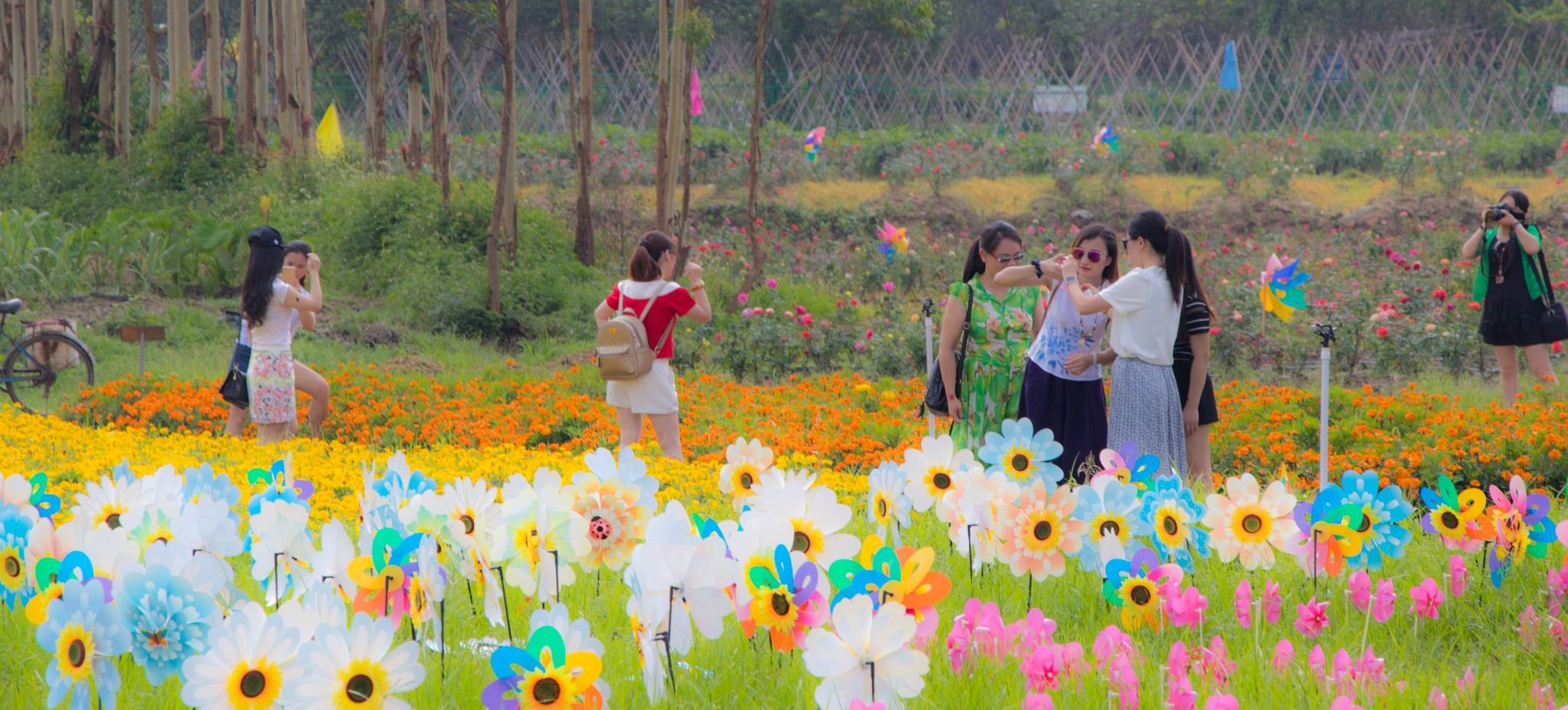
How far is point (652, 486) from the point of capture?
2.09 meters

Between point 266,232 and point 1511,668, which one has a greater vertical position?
point 266,232

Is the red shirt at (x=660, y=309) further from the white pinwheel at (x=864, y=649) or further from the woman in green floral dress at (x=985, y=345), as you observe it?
the white pinwheel at (x=864, y=649)

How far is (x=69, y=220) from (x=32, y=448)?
1171cm

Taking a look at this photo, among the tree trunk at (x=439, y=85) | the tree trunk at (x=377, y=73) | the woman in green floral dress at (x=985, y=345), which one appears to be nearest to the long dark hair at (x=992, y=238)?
the woman in green floral dress at (x=985, y=345)

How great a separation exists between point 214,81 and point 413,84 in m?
5.73

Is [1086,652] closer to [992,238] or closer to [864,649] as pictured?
[864,649]

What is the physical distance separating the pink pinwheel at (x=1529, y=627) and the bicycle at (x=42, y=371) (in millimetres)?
7281

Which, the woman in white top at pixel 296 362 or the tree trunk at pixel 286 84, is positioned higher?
the tree trunk at pixel 286 84

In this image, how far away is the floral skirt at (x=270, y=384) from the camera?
5277 millimetres

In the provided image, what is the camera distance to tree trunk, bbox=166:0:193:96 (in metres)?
15.7

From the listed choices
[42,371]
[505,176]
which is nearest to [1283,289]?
[42,371]

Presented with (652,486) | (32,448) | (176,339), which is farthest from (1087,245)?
(176,339)

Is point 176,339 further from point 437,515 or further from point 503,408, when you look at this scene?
point 437,515

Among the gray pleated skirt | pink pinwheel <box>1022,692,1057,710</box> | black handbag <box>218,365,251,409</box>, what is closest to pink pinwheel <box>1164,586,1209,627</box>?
pink pinwheel <box>1022,692,1057,710</box>
